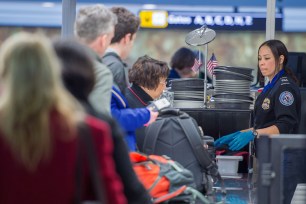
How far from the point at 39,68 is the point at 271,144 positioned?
57.8 inches

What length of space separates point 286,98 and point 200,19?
6820 mm

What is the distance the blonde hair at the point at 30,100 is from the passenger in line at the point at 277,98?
3.99m

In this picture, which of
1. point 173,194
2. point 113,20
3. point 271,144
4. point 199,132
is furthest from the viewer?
point 199,132

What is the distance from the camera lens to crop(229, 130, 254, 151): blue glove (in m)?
6.89

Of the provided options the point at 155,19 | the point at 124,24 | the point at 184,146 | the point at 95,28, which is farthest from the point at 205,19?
the point at 95,28

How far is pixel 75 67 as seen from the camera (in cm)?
288

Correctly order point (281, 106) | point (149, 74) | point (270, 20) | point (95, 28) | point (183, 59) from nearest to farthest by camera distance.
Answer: point (95, 28) → point (149, 74) → point (281, 106) → point (270, 20) → point (183, 59)

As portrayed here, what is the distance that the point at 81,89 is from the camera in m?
2.93

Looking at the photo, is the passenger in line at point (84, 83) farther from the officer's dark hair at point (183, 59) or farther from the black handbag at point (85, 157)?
the officer's dark hair at point (183, 59)

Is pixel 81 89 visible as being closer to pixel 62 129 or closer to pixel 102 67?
pixel 62 129

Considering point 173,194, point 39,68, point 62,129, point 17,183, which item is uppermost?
point 39,68

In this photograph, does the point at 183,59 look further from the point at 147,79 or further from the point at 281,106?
the point at 147,79

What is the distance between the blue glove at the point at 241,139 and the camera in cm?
689

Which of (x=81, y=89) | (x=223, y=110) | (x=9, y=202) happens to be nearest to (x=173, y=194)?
(x=81, y=89)
